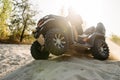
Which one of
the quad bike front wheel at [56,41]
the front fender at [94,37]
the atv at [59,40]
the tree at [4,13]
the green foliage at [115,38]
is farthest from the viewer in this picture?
the tree at [4,13]

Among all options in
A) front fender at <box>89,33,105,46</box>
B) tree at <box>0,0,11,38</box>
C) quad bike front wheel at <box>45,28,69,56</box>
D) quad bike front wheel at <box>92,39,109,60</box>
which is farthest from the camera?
tree at <box>0,0,11,38</box>

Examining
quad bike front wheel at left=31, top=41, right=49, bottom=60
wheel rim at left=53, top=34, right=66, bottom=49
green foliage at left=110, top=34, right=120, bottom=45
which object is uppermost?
wheel rim at left=53, top=34, right=66, bottom=49

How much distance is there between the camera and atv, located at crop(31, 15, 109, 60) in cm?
805

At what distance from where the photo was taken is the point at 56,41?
8.16m

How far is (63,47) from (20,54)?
4.09m

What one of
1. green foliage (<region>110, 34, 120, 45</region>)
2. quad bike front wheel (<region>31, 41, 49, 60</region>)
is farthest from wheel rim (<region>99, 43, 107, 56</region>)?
green foliage (<region>110, 34, 120, 45</region>)

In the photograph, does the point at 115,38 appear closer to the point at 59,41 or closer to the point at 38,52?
the point at 38,52

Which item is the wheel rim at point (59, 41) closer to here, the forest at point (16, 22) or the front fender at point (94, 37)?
the front fender at point (94, 37)

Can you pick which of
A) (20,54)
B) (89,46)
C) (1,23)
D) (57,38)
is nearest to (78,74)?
(57,38)

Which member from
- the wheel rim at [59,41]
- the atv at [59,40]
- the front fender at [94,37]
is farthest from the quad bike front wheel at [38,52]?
the front fender at [94,37]

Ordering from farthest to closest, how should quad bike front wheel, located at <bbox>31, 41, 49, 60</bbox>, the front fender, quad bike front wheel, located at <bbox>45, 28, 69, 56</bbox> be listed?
1. the front fender
2. quad bike front wheel, located at <bbox>31, 41, 49, 60</bbox>
3. quad bike front wheel, located at <bbox>45, 28, 69, 56</bbox>

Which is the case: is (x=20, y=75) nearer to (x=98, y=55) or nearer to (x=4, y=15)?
(x=98, y=55)

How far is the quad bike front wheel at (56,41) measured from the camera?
26.0 ft

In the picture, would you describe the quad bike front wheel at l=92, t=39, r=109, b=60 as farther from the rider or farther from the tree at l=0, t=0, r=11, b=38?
the tree at l=0, t=0, r=11, b=38
